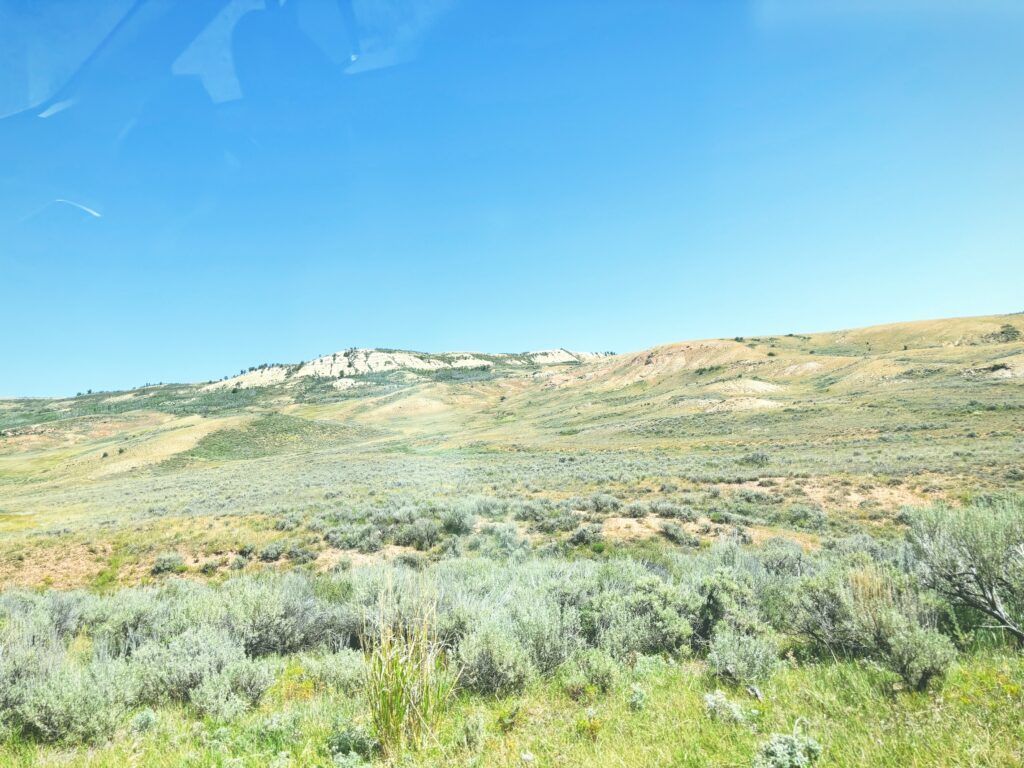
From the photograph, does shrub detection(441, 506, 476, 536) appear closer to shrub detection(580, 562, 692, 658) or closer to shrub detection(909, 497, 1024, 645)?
shrub detection(580, 562, 692, 658)

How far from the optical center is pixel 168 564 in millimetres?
14625

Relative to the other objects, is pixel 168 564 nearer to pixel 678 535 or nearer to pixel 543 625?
pixel 543 625

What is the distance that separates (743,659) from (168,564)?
56.0 ft

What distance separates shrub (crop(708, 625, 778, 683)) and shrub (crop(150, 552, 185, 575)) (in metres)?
16.1

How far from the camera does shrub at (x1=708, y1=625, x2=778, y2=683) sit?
4445 millimetres

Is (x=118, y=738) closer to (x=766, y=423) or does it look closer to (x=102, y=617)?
(x=102, y=617)

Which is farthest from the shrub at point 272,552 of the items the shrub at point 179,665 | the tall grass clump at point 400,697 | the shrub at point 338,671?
the tall grass clump at point 400,697

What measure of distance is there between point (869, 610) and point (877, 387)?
65.9m

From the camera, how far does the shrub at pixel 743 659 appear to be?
4445 millimetres

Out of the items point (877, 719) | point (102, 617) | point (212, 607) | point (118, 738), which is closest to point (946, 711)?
point (877, 719)

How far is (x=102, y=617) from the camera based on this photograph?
7.51m

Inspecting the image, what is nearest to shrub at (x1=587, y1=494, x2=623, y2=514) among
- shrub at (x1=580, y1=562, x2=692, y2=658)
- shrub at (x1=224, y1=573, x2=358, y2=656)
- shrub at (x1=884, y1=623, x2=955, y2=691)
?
shrub at (x1=580, y1=562, x2=692, y2=658)

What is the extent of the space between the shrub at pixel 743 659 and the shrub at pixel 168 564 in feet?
Answer: 52.9

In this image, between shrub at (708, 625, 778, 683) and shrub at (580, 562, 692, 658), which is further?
shrub at (580, 562, 692, 658)
